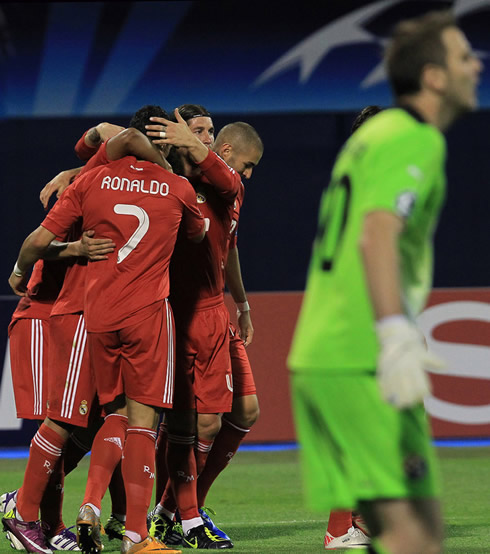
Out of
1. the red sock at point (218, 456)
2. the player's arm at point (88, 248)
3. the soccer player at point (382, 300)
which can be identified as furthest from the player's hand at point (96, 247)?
the soccer player at point (382, 300)

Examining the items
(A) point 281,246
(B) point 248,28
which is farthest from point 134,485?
(B) point 248,28

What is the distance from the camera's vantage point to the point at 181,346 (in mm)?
5617

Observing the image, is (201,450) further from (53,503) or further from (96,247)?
(96,247)

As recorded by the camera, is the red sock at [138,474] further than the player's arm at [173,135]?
No

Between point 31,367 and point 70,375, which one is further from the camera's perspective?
point 31,367

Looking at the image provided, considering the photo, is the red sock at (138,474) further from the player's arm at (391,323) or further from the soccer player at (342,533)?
the player's arm at (391,323)

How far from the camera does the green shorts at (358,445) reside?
8.59 ft

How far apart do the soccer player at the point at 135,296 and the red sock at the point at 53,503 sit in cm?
57

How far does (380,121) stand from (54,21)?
12.7 metres

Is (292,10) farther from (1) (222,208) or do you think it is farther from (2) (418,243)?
(2) (418,243)

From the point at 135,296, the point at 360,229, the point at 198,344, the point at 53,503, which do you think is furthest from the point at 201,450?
the point at 360,229

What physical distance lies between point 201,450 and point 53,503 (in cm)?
82

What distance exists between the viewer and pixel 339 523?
5.32m

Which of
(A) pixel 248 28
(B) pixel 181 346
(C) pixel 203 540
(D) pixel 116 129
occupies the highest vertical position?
(A) pixel 248 28
